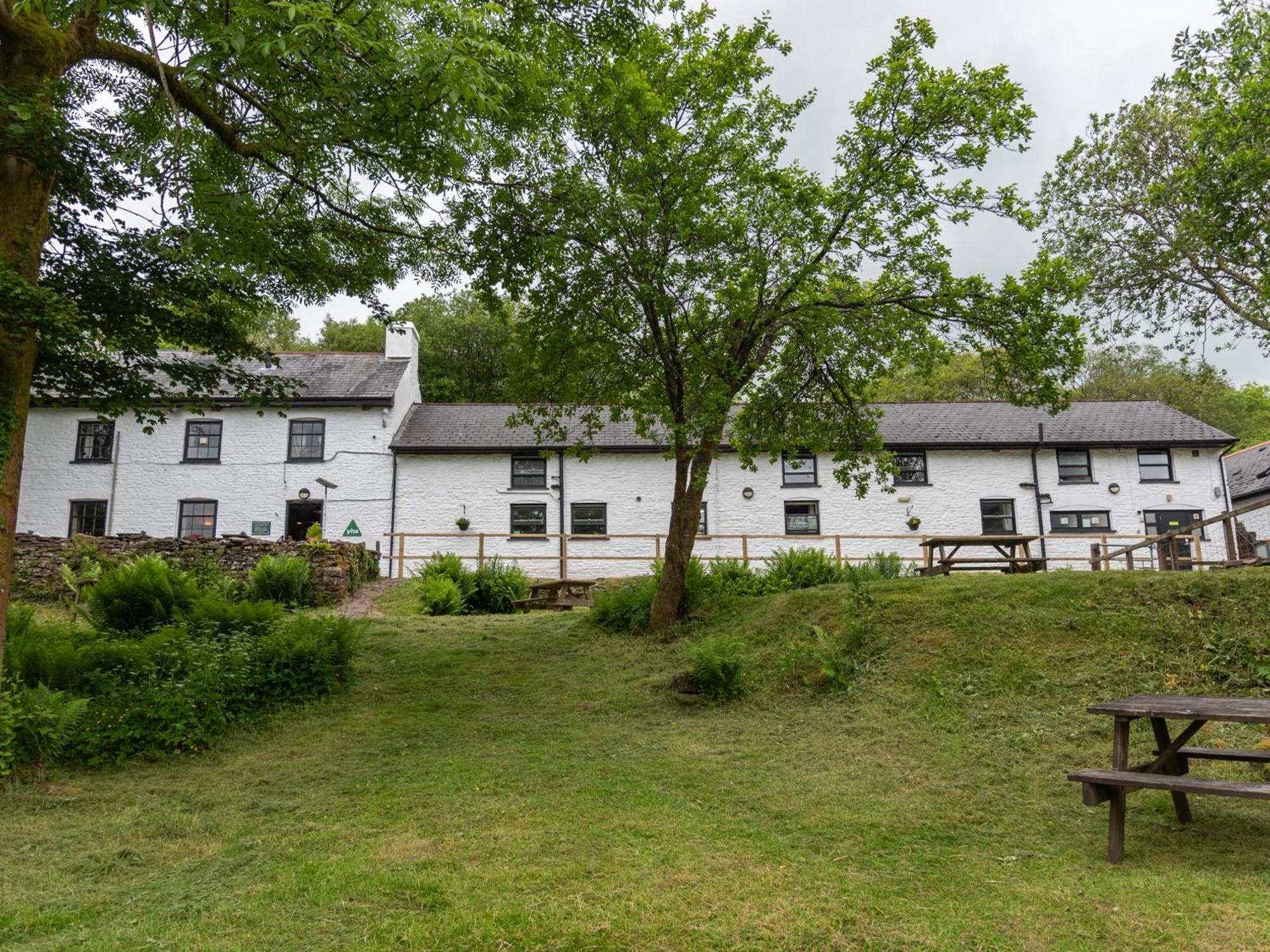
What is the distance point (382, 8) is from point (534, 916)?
632cm

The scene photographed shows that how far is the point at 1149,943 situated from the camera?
13.2ft

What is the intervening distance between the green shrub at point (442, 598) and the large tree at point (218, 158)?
25.4 feet

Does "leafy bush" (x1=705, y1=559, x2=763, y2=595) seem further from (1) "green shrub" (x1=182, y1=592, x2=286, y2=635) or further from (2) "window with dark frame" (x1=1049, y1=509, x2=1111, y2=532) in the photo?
(2) "window with dark frame" (x1=1049, y1=509, x2=1111, y2=532)

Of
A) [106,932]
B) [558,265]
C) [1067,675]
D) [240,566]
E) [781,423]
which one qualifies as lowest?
[106,932]

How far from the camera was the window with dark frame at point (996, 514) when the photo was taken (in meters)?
26.0

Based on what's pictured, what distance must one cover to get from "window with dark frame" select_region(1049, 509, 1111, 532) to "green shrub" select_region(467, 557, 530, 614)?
56.1 feet

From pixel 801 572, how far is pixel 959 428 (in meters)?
13.5

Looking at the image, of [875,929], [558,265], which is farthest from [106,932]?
[558,265]

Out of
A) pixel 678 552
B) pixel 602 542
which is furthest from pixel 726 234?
pixel 602 542

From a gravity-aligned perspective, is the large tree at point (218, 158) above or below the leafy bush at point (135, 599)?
above

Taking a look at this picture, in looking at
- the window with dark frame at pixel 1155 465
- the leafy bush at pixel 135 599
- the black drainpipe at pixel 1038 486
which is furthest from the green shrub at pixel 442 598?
the window with dark frame at pixel 1155 465

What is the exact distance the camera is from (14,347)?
23.7ft

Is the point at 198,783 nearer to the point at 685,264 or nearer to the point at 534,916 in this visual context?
the point at 534,916

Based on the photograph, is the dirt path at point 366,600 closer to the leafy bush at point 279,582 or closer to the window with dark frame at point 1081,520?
the leafy bush at point 279,582
